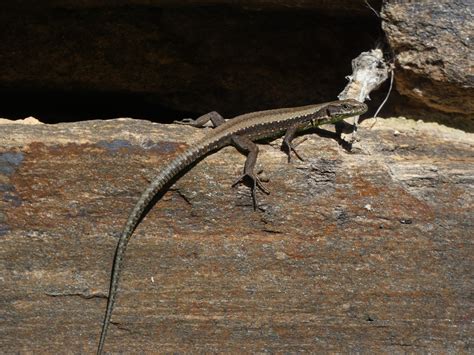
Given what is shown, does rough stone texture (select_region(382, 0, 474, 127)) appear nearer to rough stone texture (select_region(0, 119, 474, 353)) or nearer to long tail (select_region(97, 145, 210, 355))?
rough stone texture (select_region(0, 119, 474, 353))

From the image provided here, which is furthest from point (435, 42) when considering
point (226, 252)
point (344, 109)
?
point (226, 252)

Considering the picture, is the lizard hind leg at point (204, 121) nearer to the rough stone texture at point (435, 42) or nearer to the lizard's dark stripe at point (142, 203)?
the lizard's dark stripe at point (142, 203)

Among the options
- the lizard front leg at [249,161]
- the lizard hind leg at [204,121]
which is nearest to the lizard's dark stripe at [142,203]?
the lizard front leg at [249,161]

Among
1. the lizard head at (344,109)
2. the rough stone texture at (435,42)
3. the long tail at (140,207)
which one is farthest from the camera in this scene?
the lizard head at (344,109)

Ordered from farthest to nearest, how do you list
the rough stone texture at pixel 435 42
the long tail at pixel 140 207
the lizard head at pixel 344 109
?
the lizard head at pixel 344 109
the rough stone texture at pixel 435 42
the long tail at pixel 140 207

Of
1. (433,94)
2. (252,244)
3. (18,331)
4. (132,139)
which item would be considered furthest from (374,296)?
(18,331)

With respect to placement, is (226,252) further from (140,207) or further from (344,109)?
(344,109)
